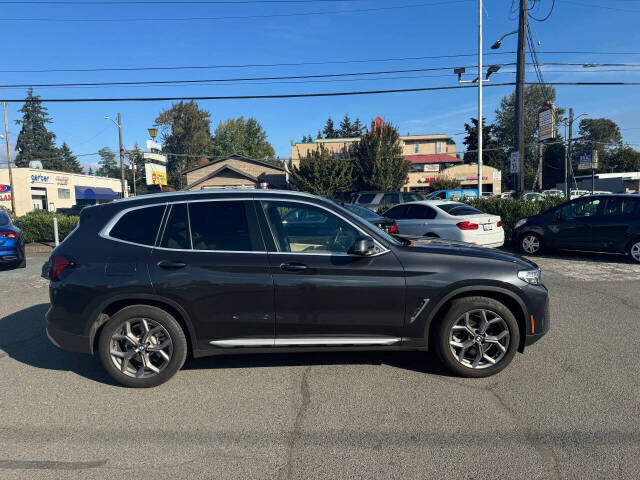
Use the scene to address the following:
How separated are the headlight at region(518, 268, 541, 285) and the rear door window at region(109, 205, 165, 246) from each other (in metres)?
3.40

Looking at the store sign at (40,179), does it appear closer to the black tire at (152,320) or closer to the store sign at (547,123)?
the store sign at (547,123)

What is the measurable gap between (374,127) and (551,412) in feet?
119

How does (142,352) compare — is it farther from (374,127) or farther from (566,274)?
(374,127)

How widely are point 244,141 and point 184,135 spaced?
10.8 metres

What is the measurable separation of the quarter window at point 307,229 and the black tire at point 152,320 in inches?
47.0

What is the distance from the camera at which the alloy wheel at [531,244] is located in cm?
1135

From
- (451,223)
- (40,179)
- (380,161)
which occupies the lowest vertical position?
(451,223)

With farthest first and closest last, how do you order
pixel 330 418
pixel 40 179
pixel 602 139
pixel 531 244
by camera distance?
pixel 602 139 < pixel 40 179 < pixel 531 244 < pixel 330 418

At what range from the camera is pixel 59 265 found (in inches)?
154

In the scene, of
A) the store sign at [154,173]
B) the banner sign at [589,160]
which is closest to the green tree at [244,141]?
the store sign at [154,173]

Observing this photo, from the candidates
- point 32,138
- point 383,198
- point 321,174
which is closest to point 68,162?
point 32,138

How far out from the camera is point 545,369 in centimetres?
417

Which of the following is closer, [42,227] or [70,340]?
[70,340]

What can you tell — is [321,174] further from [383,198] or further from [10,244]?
[10,244]
